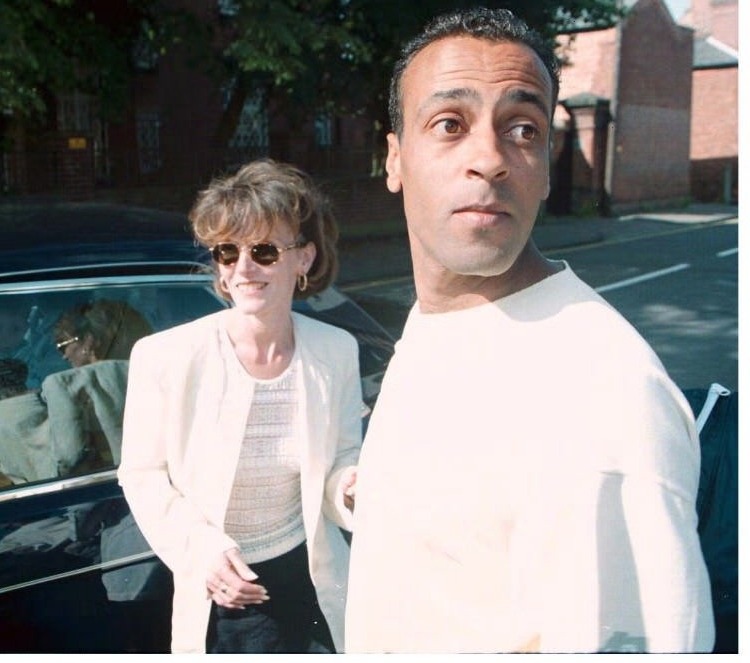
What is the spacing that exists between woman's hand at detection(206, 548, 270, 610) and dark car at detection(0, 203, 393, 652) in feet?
1.39

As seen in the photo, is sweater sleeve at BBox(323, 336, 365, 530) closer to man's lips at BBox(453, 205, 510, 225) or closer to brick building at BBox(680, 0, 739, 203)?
man's lips at BBox(453, 205, 510, 225)

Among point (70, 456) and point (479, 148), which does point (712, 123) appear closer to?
point (70, 456)

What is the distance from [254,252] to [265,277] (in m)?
0.05

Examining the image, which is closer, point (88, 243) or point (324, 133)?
point (88, 243)

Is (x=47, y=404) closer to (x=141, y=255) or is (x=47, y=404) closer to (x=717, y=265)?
(x=141, y=255)

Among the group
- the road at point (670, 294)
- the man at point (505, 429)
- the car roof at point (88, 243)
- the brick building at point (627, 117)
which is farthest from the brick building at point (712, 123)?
the man at point (505, 429)

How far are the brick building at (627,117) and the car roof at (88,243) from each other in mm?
19891

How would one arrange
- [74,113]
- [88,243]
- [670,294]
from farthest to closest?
[74,113]
[670,294]
[88,243]

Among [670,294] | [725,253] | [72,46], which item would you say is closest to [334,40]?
[72,46]

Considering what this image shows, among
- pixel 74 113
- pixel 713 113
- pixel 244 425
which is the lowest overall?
pixel 244 425

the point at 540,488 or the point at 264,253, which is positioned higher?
the point at 264,253

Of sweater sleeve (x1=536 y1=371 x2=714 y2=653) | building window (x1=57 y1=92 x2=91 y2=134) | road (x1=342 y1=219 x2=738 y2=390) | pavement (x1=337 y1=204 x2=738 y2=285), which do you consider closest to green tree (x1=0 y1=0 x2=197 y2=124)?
building window (x1=57 y1=92 x2=91 y2=134)

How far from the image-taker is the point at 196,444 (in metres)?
1.71

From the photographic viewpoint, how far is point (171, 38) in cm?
1147
